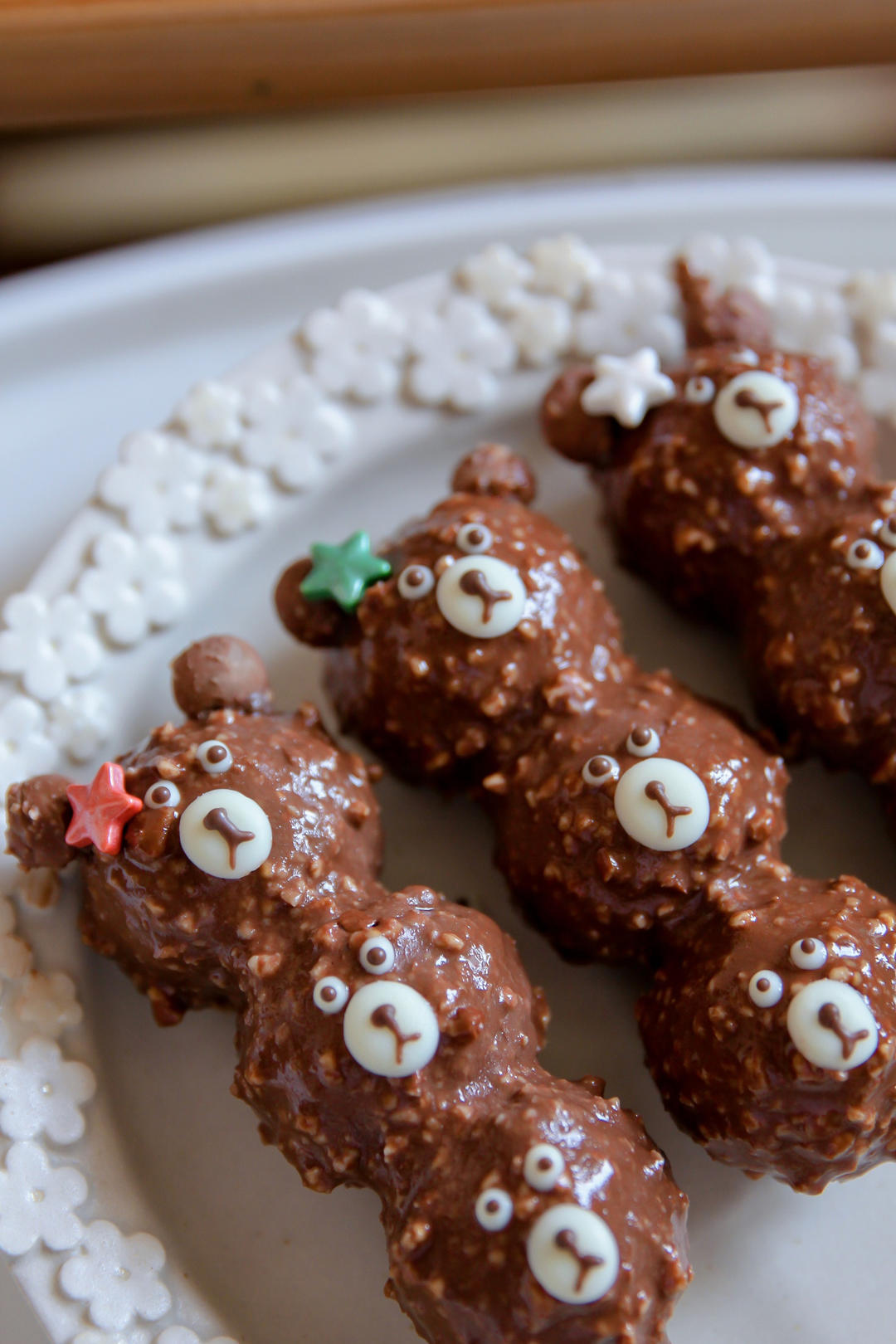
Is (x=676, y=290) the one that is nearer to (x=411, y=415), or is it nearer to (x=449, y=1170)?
(x=411, y=415)

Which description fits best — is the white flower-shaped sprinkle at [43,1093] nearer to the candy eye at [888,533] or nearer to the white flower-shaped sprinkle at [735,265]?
the candy eye at [888,533]

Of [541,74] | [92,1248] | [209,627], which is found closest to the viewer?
[92,1248]

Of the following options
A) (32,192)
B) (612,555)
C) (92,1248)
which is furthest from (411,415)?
(92,1248)

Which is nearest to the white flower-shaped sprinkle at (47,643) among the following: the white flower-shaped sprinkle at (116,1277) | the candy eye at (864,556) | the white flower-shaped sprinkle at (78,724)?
the white flower-shaped sprinkle at (78,724)

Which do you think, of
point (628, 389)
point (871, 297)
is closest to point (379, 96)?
point (628, 389)

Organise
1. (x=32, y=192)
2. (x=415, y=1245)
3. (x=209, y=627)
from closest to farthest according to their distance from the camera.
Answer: (x=415, y=1245)
(x=209, y=627)
(x=32, y=192)

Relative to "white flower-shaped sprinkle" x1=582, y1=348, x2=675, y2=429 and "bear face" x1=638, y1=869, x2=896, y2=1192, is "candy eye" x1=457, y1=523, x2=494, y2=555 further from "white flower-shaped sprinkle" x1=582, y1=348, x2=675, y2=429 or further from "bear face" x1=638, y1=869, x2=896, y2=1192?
"bear face" x1=638, y1=869, x2=896, y2=1192
